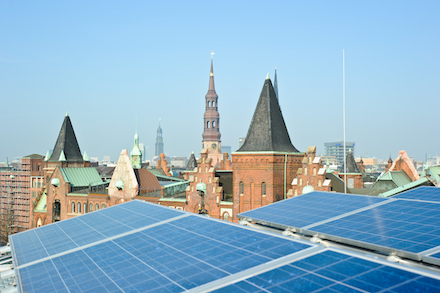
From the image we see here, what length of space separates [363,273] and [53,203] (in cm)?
5873

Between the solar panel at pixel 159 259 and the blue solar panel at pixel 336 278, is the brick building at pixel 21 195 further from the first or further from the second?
the blue solar panel at pixel 336 278

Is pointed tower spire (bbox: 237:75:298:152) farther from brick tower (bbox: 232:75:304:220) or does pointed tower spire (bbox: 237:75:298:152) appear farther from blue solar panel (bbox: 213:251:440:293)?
blue solar panel (bbox: 213:251:440:293)

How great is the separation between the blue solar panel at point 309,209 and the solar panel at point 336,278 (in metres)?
8.39

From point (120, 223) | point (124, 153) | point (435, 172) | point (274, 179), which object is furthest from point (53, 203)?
point (435, 172)

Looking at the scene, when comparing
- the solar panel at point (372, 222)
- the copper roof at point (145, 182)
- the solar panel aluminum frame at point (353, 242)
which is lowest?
the copper roof at point (145, 182)

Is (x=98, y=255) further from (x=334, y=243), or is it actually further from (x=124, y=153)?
(x=124, y=153)

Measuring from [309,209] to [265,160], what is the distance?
18928 mm

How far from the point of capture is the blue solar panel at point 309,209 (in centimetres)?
1939

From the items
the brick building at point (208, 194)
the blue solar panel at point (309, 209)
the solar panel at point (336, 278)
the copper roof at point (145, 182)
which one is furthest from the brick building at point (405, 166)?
the solar panel at point (336, 278)

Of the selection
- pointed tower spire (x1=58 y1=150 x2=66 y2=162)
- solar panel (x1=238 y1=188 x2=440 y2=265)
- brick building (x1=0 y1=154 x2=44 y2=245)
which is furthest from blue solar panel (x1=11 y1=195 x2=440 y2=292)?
brick building (x1=0 y1=154 x2=44 y2=245)

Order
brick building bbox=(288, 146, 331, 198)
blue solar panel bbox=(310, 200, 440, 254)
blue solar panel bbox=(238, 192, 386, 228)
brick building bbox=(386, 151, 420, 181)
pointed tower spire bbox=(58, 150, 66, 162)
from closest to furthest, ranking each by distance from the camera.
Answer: blue solar panel bbox=(310, 200, 440, 254) < blue solar panel bbox=(238, 192, 386, 228) < brick building bbox=(288, 146, 331, 198) < brick building bbox=(386, 151, 420, 181) < pointed tower spire bbox=(58, 150, 66, 162)

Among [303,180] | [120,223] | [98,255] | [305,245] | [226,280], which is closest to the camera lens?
[226,280]

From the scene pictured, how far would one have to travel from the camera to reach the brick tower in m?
40.0

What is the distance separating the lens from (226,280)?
32.8ft
